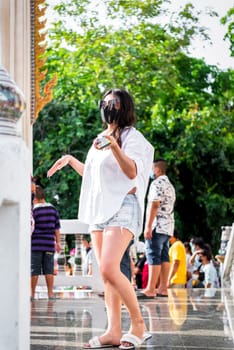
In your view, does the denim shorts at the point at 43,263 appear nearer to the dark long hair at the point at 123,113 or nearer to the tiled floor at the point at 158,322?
the tiled floor at the point at 158,322

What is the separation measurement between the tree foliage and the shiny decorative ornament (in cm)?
2213

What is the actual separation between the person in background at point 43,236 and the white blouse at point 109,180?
15.8ft

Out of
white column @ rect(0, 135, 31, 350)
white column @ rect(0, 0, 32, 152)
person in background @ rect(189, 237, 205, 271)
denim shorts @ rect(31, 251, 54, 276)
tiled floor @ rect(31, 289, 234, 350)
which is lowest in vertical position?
tiled floor @ rect(31, 289, 234, 350)

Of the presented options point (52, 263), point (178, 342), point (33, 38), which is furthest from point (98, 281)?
point (178, 342)

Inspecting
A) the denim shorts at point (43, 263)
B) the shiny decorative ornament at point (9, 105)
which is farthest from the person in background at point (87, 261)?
the shiny decorative ornament at point (9, 105)

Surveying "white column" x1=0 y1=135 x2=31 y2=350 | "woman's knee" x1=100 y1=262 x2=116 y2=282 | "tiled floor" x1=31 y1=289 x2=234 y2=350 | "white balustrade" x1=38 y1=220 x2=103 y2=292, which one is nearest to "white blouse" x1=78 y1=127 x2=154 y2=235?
"woman's knee" x1=100 y1=262 x2=116 y2=282

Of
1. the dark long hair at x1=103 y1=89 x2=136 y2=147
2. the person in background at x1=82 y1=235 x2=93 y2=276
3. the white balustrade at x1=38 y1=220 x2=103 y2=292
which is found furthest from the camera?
the person in background at x1=82 y1=235 x2=93 y2=276

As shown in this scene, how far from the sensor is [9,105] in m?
2.98

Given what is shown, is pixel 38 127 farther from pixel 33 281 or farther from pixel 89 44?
pixel 33 281

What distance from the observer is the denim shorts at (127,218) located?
221 inches

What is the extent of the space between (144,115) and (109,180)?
21.3 m

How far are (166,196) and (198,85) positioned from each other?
19929 mm

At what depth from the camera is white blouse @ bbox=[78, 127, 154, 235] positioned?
5617 millimetres

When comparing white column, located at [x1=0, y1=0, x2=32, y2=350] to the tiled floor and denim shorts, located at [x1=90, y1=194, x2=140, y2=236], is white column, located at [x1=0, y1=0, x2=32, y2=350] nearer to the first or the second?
denim shorts, located at [x1=90, y1=194, x2=140, y2=236]
